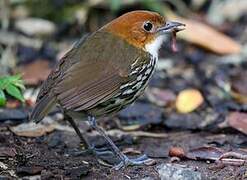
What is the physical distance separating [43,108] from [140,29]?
3.06 ft

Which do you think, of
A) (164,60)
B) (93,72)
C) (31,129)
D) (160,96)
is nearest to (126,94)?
(93,72)

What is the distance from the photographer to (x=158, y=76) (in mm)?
7262

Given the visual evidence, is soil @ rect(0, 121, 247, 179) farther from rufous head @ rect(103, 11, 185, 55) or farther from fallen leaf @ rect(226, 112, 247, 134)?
rufous head @ rect(103, 11, 185, 55)

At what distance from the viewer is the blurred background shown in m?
6.04

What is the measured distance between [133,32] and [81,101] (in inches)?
28.1

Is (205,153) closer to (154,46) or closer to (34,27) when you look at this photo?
(154,46)

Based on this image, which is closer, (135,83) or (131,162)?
(131,162)

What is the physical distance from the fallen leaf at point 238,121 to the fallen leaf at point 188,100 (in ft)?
1.51

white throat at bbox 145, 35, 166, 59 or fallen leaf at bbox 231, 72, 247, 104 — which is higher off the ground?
white throat at bbox 145, 35, 166, 59

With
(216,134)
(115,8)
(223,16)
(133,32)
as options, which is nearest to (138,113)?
(216,134)

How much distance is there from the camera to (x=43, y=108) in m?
4.74

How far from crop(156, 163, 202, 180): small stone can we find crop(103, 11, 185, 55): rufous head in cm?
107

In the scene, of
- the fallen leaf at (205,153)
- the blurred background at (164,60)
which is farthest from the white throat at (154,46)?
the blurred background at (164,60)

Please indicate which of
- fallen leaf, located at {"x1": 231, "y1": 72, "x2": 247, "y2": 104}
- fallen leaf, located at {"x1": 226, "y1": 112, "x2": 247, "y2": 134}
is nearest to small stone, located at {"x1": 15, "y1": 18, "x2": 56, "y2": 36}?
fallen leaf, located at {"x1": 231, "y1": 72, "x2": 247, "y2": 104}
